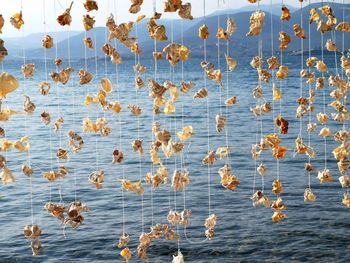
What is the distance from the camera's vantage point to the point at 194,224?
12398 mm

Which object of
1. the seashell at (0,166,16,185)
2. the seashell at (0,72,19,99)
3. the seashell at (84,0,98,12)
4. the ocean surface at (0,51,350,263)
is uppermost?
the seashell at (84,0,98,12)

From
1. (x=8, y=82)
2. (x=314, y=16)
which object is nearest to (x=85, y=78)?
(x=8, y=82)

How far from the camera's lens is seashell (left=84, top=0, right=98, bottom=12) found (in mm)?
6223

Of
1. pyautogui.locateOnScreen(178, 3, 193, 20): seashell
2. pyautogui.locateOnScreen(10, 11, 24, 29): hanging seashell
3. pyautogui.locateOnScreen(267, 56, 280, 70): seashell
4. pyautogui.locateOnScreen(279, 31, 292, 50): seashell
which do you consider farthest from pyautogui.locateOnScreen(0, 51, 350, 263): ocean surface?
pyautogui.locateOnScreen(279, 31, 292, 50): seashell

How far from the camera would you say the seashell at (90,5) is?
622cm

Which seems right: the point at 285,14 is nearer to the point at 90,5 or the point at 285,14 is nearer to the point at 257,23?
the point at 257,23

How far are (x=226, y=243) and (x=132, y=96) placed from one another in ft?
117

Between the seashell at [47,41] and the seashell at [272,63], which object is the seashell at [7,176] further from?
the seashell at [272,63]

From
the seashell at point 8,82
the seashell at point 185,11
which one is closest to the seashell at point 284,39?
the seashell at point 185,11

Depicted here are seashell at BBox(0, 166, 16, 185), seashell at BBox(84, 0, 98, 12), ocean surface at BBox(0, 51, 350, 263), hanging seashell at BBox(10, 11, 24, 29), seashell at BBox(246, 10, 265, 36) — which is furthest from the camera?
ocean surface at BBox(0, 51, 350, 263)

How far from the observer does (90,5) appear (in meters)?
6.24

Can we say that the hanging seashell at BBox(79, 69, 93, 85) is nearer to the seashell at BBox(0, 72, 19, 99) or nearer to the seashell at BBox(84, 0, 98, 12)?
the seashell at BBox(84, 0, 98, 12)

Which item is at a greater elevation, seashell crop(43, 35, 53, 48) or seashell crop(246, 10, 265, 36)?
seashell crop(246, 10, 265, 36)

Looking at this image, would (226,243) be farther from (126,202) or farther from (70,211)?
(70,211)
